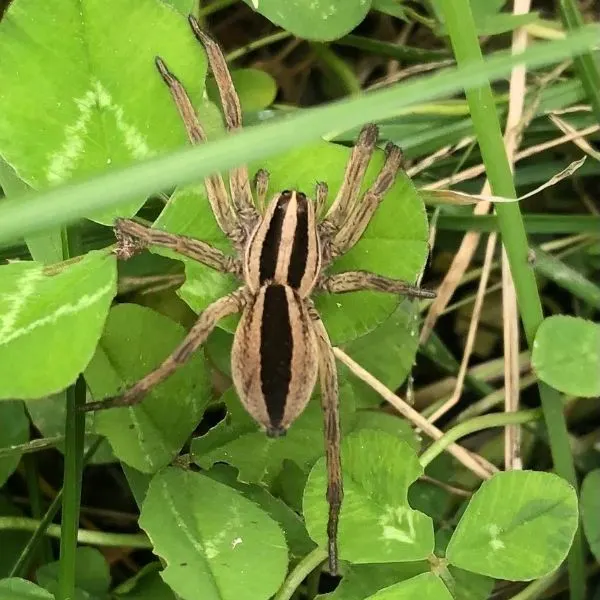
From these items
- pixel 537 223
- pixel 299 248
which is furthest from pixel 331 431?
pixel 537 223

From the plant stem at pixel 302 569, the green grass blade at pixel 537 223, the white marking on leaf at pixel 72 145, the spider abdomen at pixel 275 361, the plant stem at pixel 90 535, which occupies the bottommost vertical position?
the plant stem at pixel 302 569

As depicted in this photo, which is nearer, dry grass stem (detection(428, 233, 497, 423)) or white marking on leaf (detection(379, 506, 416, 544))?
white marking on leaf (detection(379, 506, 416, 544))

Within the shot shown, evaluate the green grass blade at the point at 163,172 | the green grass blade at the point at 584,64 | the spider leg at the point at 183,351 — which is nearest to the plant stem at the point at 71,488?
the spider leg at the point at 183,351

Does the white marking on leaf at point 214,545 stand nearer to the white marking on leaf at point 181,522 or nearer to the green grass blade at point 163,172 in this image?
the white marking on leaf at point 181,522

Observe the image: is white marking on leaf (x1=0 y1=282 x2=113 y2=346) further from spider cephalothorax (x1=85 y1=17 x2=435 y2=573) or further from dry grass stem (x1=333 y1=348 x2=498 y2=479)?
dry grass stem (x1=333 y1=348 x2=498 y2=479)

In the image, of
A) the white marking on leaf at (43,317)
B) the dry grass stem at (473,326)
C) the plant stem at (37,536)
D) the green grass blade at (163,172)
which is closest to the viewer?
the green grass blade at (163,172)

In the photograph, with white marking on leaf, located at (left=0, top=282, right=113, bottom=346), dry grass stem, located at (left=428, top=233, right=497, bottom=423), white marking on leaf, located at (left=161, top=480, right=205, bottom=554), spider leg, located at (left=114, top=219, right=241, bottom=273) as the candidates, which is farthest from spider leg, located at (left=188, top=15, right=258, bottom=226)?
dry grass stem, located at (left=428, top=233, right=497, bottom=423)

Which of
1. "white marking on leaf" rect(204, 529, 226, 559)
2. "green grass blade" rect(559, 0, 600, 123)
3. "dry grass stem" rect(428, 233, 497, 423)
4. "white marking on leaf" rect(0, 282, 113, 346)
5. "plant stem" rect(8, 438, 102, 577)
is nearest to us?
"white marking on leaf" rect(0, 282, 113, 346)
